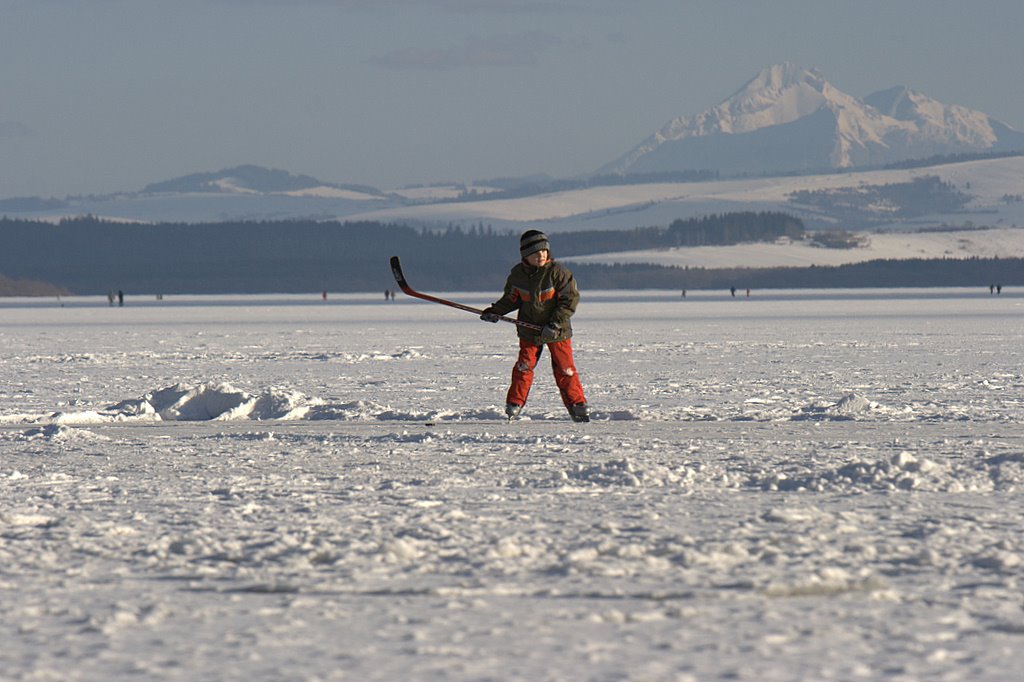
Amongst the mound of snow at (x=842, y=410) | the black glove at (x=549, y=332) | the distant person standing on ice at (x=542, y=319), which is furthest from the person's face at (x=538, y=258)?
the mound of snow at (x=842, y=410)

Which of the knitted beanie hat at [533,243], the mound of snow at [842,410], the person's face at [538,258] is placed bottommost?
the mound of snow at [842,410]

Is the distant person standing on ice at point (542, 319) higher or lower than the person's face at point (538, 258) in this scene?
lower

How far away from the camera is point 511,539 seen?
601 cm

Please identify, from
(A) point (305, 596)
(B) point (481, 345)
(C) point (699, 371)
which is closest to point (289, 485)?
(A) point (305, 596)

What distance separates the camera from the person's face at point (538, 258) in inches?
436

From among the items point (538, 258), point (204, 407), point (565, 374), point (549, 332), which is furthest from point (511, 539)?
point (204, 407)

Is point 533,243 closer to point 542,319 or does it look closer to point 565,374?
point 542,319

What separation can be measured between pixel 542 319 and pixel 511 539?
205 inches

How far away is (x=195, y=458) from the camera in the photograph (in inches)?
363

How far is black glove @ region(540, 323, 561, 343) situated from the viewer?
11.0 metres

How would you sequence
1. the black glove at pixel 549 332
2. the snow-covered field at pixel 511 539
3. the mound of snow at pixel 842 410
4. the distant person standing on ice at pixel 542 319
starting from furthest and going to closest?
1. the mound of snow at pixel 842 410
2. the distant person standing on ice at pixel 542 319
3. the black glove at pixel 549 332
4. the snow-covered field at pixel 511 539

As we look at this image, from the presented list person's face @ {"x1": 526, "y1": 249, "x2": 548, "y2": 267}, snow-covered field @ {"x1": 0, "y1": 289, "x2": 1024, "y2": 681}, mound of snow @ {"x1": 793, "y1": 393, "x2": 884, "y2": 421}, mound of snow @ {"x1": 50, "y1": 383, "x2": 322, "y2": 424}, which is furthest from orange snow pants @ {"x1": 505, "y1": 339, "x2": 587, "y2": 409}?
mound of snow @ {"x1": 50, "y1": 383, "x2": 322, "y2": 424}

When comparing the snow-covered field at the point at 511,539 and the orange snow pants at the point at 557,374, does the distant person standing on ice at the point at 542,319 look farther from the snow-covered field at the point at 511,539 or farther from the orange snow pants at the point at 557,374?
the snow-covered field at the point at 511,539

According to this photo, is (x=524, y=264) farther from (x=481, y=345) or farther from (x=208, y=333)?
(x=208, y=333)
